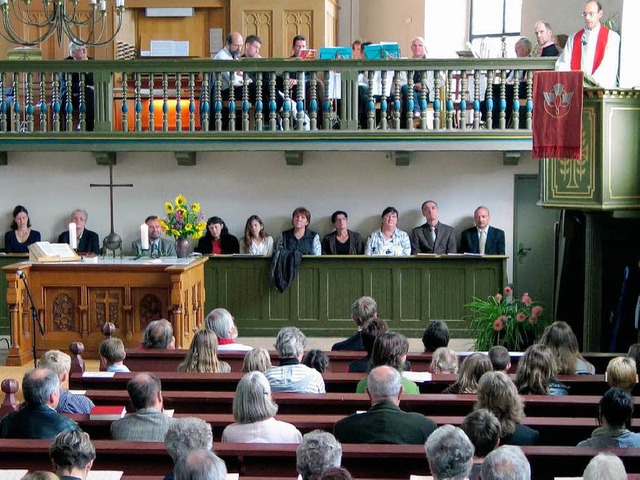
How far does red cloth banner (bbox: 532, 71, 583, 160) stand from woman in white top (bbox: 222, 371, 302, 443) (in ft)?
17.8

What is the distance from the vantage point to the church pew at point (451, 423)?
6371 mm

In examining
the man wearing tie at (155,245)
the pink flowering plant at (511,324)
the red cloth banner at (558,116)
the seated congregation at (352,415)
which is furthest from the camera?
the man wearing tie at (155,245)

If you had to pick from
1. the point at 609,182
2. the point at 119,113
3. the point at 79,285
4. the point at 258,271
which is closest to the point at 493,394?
the point at 609,182

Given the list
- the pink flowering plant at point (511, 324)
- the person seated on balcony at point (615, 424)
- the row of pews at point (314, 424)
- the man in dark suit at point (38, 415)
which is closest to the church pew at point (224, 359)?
the row of pews at point (314, 424)

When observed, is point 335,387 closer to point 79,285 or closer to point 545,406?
point 545,406

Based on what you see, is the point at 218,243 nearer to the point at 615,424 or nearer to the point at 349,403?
the point at 349,403

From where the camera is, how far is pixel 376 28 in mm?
17750

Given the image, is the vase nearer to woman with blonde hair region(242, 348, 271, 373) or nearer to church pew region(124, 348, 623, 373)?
church pew region(124, 348, 623, 373)

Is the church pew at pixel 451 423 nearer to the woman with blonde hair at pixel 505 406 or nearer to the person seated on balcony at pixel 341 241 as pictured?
the woman with blonde hair at pixel 505 406

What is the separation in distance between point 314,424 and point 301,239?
8095mm

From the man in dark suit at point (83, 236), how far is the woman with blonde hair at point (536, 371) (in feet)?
28.1

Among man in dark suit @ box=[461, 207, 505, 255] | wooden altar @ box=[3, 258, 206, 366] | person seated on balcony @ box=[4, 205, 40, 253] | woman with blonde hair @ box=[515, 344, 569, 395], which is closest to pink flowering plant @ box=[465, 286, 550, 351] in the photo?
man in dark suit @ box=[461, 207, 505, 255]

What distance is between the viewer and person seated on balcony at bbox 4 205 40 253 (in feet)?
48.0

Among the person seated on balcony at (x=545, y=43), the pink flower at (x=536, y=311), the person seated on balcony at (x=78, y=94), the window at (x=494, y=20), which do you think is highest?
the window at (x=494, y=20)
